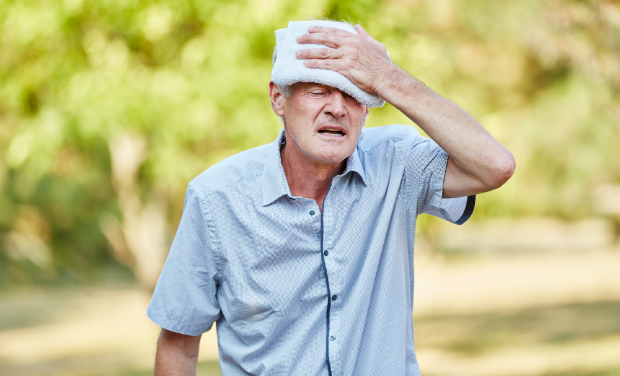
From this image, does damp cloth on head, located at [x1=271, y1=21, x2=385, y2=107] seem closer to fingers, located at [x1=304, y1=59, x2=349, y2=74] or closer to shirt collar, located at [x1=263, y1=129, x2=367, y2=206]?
fingers, located at [x1=304, y1=59, x2=349, y2=74]

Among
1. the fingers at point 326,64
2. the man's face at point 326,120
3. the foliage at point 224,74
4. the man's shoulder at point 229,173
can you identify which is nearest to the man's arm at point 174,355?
the man's shoulder at point 229,173

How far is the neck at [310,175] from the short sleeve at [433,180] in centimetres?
22

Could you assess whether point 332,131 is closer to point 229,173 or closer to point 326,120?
point 326,120

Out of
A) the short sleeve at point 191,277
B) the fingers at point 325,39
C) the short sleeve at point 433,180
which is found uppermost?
the fingers at point 325,39

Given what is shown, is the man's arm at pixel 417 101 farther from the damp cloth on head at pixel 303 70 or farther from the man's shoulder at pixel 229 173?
the man's shoulder at pixel 229 173

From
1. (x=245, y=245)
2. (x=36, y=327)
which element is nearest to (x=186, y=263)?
(x=245, y=245)

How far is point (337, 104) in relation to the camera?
1.97 meters

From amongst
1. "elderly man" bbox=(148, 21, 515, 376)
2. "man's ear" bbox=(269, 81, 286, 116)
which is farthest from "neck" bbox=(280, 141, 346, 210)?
"man's ear" bbox=(269, 81, 286, 116)

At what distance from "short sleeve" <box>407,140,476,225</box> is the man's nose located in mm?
263

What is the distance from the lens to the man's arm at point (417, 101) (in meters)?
1.91

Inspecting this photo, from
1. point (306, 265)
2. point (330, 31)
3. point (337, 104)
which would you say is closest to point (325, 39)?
point (330, 31)

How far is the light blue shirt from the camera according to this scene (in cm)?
200

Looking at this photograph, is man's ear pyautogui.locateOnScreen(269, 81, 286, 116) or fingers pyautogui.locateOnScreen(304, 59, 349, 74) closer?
fingers pyautogui.locateOnScreen(304, 59, 349, 74)

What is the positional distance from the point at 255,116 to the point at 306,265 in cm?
431
